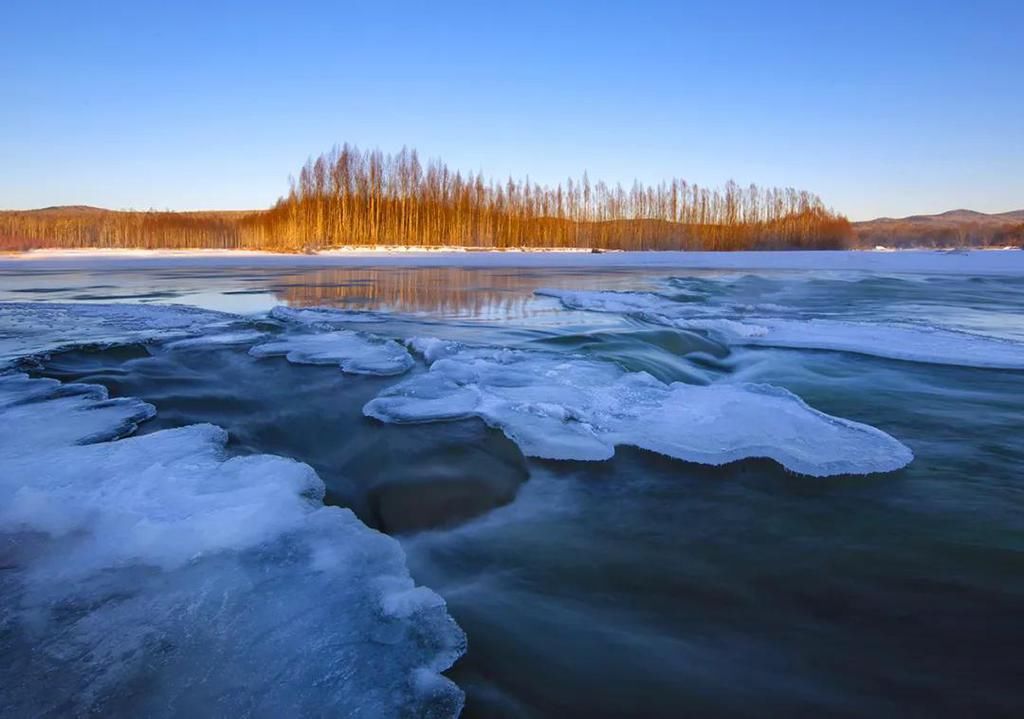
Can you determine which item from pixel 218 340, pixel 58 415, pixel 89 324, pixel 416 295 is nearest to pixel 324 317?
pixel 218 340

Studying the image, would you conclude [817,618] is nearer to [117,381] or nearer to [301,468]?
[301,468]

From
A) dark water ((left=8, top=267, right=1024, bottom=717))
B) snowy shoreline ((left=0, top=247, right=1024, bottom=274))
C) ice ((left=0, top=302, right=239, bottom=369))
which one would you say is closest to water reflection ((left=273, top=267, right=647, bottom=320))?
ice ((left=0, top=302, right=239, bottom=369))

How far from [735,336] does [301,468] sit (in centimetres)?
412

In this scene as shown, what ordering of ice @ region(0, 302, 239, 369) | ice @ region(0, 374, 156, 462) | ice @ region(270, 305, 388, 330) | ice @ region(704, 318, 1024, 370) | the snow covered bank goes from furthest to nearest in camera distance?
the snow covered bank → ice @ region(270, 305, 388, 330) → ice @ region(0, 302, 239, 369) → ice @ region(704, 318, 1024, 370) → ice @ region(0, 374, 156, 462)

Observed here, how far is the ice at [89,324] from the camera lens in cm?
439

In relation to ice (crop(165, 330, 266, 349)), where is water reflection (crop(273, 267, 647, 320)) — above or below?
above

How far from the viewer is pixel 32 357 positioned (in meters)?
3.89

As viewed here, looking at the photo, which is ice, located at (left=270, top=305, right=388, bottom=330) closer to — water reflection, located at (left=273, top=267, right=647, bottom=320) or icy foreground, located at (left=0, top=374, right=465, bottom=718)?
water reflection, located at (left=273, top=267, right=647, bottom=320)

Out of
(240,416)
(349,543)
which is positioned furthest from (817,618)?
(240,416)

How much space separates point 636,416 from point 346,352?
223 centimetres

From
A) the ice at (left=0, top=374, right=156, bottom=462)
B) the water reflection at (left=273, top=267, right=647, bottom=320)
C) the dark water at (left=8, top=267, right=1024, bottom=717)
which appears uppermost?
the water reflection at (left=273, top=267, right=647, bottom=320)

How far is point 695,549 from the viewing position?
1.76m

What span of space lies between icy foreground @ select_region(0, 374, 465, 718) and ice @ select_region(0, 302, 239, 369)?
8.55 ft

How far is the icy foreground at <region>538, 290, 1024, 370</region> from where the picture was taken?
4285mm
